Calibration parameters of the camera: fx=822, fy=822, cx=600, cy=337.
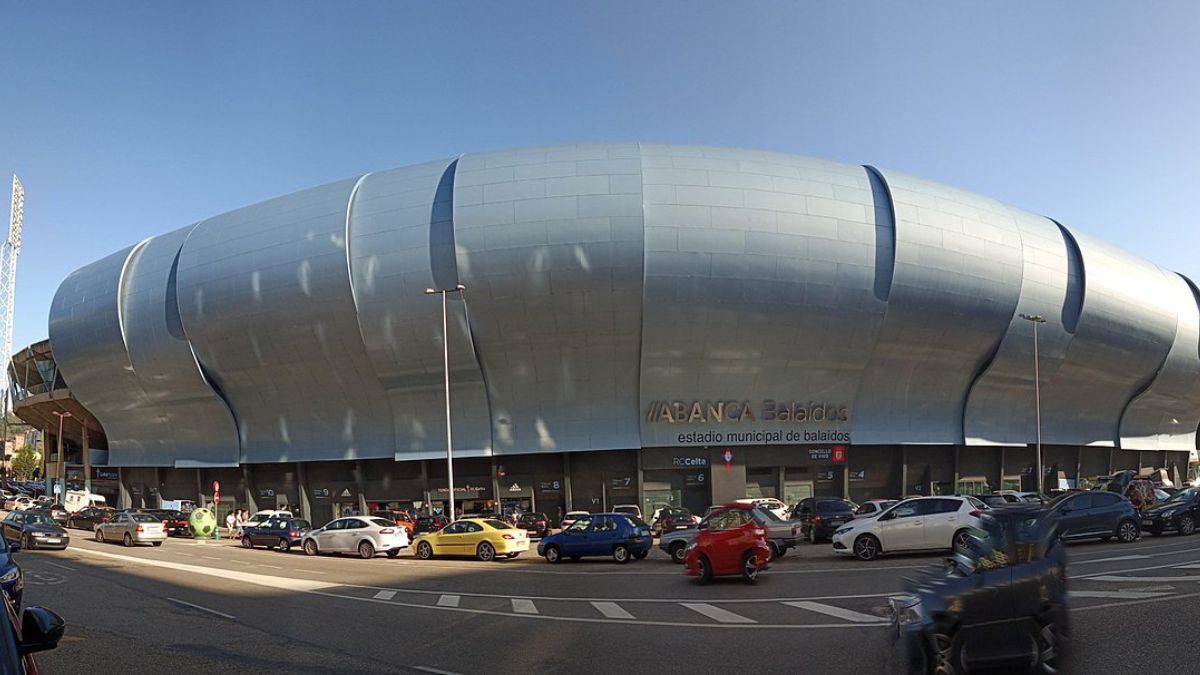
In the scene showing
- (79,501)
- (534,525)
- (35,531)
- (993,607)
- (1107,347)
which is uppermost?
(1107,347)

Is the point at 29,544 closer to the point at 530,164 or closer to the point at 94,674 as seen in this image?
the point at 94,674

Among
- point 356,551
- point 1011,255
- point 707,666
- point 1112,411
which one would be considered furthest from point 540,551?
point 1112,411

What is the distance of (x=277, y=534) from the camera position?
1438 inches

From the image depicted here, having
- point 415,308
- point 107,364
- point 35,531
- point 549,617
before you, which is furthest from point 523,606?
point 107,364

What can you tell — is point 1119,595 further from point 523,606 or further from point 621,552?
point 621,552

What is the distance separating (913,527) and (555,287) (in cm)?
2730

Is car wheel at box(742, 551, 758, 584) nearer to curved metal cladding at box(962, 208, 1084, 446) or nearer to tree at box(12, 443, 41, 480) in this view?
curved metal cladding at box(962, 208, 1084, 446)

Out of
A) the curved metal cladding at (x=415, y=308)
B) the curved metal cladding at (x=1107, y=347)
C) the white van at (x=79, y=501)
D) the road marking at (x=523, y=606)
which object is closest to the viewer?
the road marking at (x=523, y=606)

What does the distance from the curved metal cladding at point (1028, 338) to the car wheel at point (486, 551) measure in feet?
122

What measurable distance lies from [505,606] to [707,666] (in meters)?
6.90

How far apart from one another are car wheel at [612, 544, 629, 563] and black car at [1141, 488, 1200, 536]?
16118 mm

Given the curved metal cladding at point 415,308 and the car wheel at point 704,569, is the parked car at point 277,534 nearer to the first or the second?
the curved metal cladding at point 415,308

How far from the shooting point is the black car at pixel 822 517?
102 feet

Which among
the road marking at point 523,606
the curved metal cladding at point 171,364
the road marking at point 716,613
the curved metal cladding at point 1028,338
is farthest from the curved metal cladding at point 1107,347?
the curved metal cladding at point 171,364
